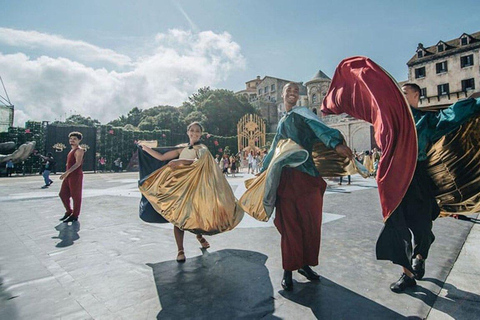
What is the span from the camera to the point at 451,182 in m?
2.58

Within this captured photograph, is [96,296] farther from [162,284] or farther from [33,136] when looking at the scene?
[33,136]

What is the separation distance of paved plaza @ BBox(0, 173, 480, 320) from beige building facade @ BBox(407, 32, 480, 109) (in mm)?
36290

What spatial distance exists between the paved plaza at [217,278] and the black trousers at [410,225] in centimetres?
32

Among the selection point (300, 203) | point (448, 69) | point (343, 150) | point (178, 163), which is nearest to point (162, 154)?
point (178, 163)

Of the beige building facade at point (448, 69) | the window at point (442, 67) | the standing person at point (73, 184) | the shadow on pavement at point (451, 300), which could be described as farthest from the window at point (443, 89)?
the standing person at point (73, 184)

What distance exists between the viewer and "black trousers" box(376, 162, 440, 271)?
2.40 meters

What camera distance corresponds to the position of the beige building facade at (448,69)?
3097 cm

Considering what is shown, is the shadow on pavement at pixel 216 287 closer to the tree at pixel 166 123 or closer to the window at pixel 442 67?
the window at pixel 442 67

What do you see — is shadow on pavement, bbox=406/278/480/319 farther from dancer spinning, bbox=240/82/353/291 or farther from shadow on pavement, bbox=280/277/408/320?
dancer spinning, bbox=240/82/353/291

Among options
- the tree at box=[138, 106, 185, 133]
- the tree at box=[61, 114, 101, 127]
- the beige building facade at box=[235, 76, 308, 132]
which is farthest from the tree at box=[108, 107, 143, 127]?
the beige building facade at box=[235, 76, 308, 132]

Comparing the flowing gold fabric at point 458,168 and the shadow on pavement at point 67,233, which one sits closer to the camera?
the flowing gold fabric at point 458,168

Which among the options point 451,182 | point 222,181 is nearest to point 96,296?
point 222,181

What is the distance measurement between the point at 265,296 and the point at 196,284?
0.71 metres

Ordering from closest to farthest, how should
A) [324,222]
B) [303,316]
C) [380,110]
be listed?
1. [303,316]
2. [380,110]
3. [324,222]
